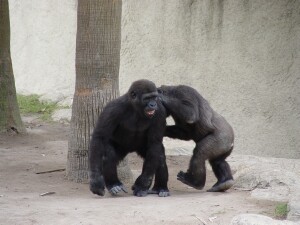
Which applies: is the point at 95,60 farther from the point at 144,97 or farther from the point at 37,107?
the point at 37,107

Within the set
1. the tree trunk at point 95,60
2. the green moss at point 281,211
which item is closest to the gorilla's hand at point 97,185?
the tree trunk at point 95,60

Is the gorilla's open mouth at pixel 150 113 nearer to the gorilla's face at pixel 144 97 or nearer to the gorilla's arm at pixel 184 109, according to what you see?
the gorilla's face at pixel 144 97

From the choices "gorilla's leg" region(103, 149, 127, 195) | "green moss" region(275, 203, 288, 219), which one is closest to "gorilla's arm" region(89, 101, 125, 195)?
"gorilla's leg" region(103, 149, 127, 195)

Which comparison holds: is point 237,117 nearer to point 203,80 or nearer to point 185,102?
point 203,80

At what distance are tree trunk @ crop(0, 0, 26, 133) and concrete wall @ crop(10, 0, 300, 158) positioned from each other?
3008mm

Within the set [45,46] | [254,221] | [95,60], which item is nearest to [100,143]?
[95,60]

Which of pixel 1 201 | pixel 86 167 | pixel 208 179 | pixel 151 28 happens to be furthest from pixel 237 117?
pixel 1 201

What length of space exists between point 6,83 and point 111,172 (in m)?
4.30

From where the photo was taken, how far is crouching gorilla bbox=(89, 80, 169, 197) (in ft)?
21.8

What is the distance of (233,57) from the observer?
1212cm

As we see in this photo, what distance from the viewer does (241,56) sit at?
1207 cm

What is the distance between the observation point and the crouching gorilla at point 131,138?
6637 millimetres

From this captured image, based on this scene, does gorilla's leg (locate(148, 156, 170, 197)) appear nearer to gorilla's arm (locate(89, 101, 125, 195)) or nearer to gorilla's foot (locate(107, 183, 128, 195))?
gorilla's foot (locate(107, 183, 128, 195))

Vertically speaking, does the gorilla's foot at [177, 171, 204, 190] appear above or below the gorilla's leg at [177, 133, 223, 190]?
below
